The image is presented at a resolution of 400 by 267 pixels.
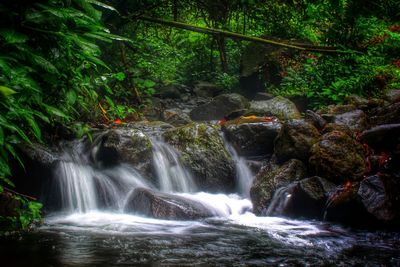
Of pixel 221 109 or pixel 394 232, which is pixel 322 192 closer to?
pixel 394 232

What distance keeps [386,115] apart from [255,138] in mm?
2591

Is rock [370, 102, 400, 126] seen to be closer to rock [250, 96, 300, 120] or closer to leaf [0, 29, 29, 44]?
rock [250, 96, 300, 120]

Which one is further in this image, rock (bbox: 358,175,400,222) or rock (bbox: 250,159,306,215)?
rock (bbox: 250,159,306,215)

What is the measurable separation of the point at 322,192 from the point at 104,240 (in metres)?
3.42

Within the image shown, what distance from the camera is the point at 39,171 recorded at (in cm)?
584

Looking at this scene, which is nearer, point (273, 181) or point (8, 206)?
point (8, 206)

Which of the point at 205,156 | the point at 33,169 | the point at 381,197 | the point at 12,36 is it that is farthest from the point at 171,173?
the point at 12,36

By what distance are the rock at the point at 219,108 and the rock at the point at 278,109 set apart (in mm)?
1071

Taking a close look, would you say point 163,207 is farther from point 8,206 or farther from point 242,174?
point 242,174

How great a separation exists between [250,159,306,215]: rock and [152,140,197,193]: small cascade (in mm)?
1267

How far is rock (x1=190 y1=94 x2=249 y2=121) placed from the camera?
464 inches

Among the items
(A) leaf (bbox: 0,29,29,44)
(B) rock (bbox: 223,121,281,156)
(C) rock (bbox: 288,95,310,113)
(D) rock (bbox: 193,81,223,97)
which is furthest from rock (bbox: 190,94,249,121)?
(A) leaf (bbox: 0,29,29,44)

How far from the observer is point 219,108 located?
39.0ft

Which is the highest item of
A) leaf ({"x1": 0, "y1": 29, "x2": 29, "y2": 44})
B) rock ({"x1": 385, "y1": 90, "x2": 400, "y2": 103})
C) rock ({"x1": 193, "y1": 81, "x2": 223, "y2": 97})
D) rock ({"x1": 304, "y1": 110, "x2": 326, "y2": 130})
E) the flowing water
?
rock ({"x1": 193, "y1": 81, "x2": 223, "y2": 97})
